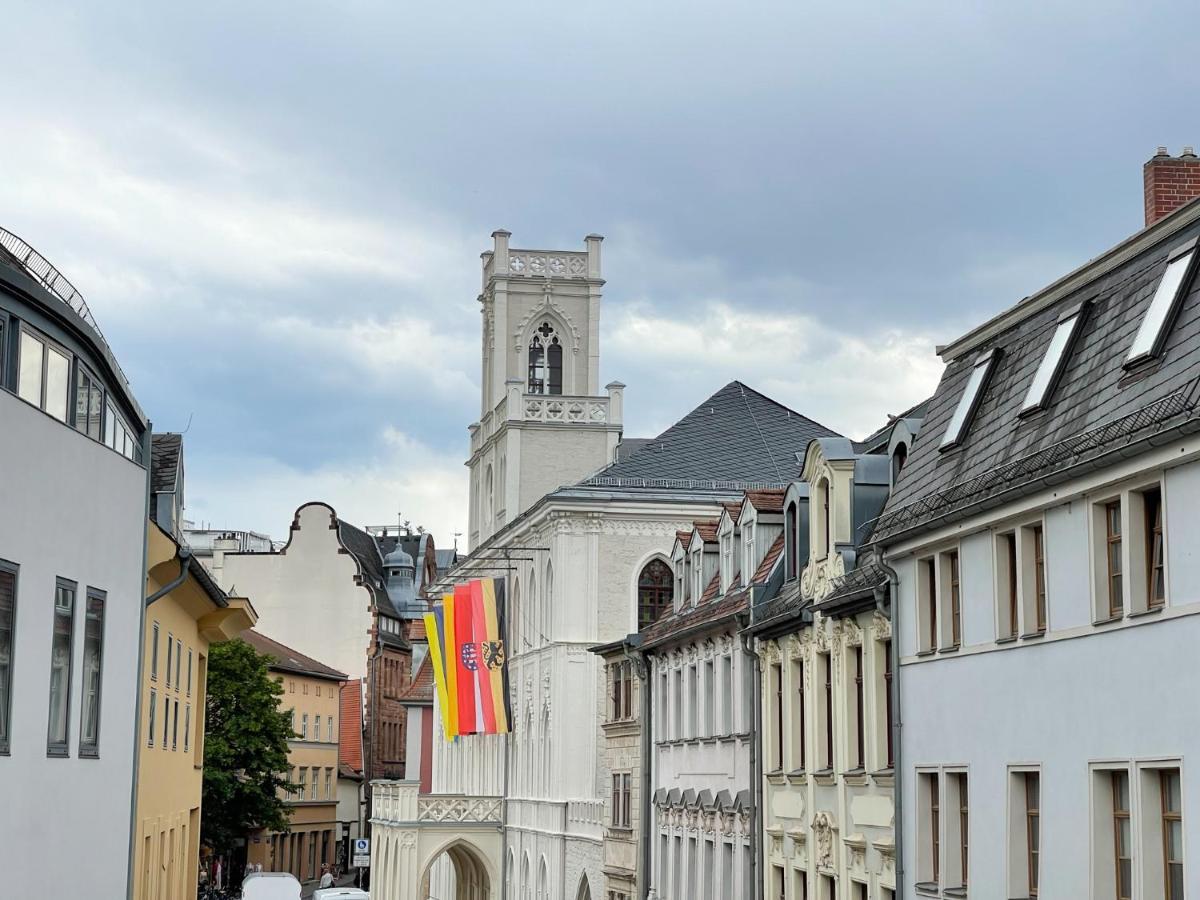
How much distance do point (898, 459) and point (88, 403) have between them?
11.8m

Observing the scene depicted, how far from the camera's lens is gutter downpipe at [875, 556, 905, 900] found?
84.9 ft

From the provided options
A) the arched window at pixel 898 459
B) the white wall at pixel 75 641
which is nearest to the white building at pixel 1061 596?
the arched window at pixel 898 459

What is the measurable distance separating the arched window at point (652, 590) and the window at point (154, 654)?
25485 millimetres

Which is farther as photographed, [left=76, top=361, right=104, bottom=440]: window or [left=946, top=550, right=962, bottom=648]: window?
[left=946, top=550, right=962, bottom=648]: window

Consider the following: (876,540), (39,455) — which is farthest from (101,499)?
(876,540)

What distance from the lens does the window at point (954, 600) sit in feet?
80.4

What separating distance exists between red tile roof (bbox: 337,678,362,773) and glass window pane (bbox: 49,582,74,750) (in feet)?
291

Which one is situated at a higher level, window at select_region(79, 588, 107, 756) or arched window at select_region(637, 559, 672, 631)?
arched window at select_region(637, 559, 672, 631)

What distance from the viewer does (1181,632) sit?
18.4 meters

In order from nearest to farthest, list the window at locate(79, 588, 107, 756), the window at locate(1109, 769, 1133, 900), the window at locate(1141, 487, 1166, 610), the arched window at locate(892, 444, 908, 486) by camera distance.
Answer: the window at locate(1141, 487, 1166, 610), the window at locate(1109, 769, 1133, 900), the window at locate(79, 588, 107, 756), the arched window at locate(892, 444, 908, 486)

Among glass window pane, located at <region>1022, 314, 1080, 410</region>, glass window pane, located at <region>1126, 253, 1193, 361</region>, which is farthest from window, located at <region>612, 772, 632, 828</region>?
glass window pane, located at <region>1126, 253, 1193, 361</region>

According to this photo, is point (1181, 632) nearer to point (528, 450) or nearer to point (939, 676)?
point (939, 676)

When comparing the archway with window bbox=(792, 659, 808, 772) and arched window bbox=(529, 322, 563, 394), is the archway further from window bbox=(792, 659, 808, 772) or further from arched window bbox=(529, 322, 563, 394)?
window bbox=(792, 659, 808, 772)

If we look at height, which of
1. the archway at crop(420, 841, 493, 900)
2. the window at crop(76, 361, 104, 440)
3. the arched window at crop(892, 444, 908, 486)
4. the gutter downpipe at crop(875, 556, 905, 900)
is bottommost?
the archway at crop(420, 841, 493, 900)
